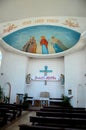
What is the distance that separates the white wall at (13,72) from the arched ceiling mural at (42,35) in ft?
3.70

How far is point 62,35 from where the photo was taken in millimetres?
13727

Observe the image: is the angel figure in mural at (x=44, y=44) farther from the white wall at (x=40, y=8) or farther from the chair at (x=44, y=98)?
the white wall at (x=40, y=8)

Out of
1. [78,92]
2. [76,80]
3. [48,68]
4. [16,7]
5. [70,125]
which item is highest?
[16,7]

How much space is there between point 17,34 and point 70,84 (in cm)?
708

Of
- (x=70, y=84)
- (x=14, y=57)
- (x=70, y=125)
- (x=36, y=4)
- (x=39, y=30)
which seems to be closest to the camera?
(x=70, y=125)

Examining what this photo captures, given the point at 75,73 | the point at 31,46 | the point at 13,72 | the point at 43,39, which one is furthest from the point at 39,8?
the point at 13,72

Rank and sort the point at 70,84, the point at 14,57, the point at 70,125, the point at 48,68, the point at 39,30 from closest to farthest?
1. the point at 70,125
2. the point at 39,30
3. the point at 70,84
4. the point at 14,57
5. the point at 48,68

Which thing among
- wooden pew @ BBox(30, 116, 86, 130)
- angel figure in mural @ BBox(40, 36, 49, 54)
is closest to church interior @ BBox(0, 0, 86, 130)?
angel figure in mural @ BBox(40, 36, 49, 54)

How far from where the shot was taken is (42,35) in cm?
1438

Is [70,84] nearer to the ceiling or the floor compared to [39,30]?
nearer to the floor

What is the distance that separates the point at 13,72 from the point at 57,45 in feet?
18.0

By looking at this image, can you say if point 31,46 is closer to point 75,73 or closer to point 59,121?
point 75,73

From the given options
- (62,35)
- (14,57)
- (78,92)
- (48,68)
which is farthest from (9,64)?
(78,92)

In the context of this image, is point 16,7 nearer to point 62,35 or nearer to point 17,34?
point 17,34
